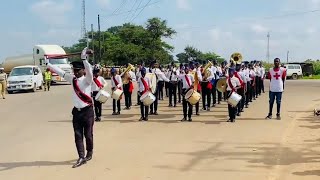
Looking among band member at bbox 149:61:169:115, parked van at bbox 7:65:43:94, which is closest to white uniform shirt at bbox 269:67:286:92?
band member at bbox 149:61:169:115

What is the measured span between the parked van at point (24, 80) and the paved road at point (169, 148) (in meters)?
15.4

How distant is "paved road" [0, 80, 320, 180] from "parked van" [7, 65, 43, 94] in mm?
15358

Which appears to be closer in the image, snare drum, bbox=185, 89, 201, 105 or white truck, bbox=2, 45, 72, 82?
snare drum, bbox=185, 89, 201, 105

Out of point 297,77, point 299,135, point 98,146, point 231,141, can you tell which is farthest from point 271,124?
point 297,77

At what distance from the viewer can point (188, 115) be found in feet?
47.1

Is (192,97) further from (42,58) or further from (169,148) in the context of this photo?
(42,58)

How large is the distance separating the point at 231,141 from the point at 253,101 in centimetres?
1072

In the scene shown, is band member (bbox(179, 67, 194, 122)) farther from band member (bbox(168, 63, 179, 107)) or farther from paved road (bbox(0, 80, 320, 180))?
band member (bbox(168, 63, 179, 107))

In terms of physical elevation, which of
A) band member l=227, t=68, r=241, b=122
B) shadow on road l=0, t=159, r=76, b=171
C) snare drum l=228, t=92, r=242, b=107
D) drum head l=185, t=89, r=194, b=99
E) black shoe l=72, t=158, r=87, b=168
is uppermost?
band member l=227, t=68, r=241, b=122

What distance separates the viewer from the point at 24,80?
101ft

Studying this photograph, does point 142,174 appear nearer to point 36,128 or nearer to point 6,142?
point 6,142

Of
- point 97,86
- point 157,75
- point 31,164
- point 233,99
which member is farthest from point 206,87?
point 31,164

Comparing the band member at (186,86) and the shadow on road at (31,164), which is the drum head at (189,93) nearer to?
the band member at (186,86)

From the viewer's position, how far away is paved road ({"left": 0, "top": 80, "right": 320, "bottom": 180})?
25.3ft
